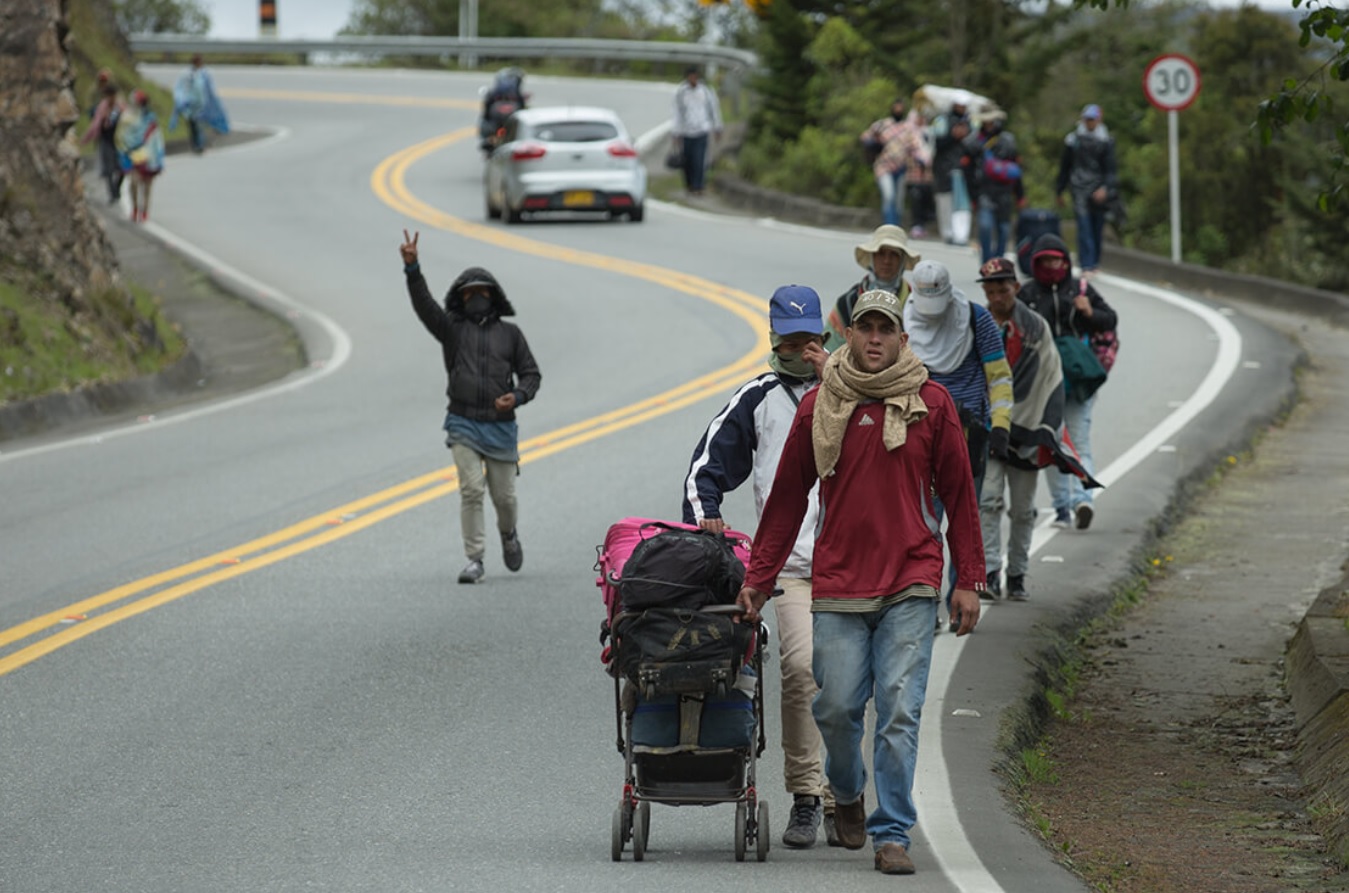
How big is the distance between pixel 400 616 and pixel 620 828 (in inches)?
164

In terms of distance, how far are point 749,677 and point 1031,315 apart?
16.2 feet

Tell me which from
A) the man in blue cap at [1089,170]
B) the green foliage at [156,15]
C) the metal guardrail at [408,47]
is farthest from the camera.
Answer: the green foliage at [156,15]

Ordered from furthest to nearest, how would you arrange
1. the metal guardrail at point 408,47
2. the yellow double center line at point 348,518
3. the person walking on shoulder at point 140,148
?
1. the metal guardrail at point 408,47
2. the person walking on shoulder at point 140,148
3. the yellow double center line at point 348,518

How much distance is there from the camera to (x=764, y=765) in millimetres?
8336

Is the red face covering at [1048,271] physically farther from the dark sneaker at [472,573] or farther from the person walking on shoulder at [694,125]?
the person walking on shoulder at [694,125]

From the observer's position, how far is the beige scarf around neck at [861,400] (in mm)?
6660

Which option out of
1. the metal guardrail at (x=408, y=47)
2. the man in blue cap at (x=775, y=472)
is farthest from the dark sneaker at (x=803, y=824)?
the metal guardrail at (x=408, y=47)

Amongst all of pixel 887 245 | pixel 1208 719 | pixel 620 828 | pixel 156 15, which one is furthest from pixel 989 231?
pixel 156 15

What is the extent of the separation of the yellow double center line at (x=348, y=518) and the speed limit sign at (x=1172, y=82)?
5853 millimetres

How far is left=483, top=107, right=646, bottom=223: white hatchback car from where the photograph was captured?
105 ft

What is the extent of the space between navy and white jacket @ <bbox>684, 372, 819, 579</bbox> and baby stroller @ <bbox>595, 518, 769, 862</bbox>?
0.39 m

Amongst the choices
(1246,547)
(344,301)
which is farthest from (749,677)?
(344,301)

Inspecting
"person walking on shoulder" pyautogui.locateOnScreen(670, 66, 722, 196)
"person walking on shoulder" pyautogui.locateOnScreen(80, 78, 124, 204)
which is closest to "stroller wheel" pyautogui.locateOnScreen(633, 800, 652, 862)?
"person walking on shoulder" pyautogui.locateOnScreen(80, 78, 124, 204)

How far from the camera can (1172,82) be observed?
26.8 meters
